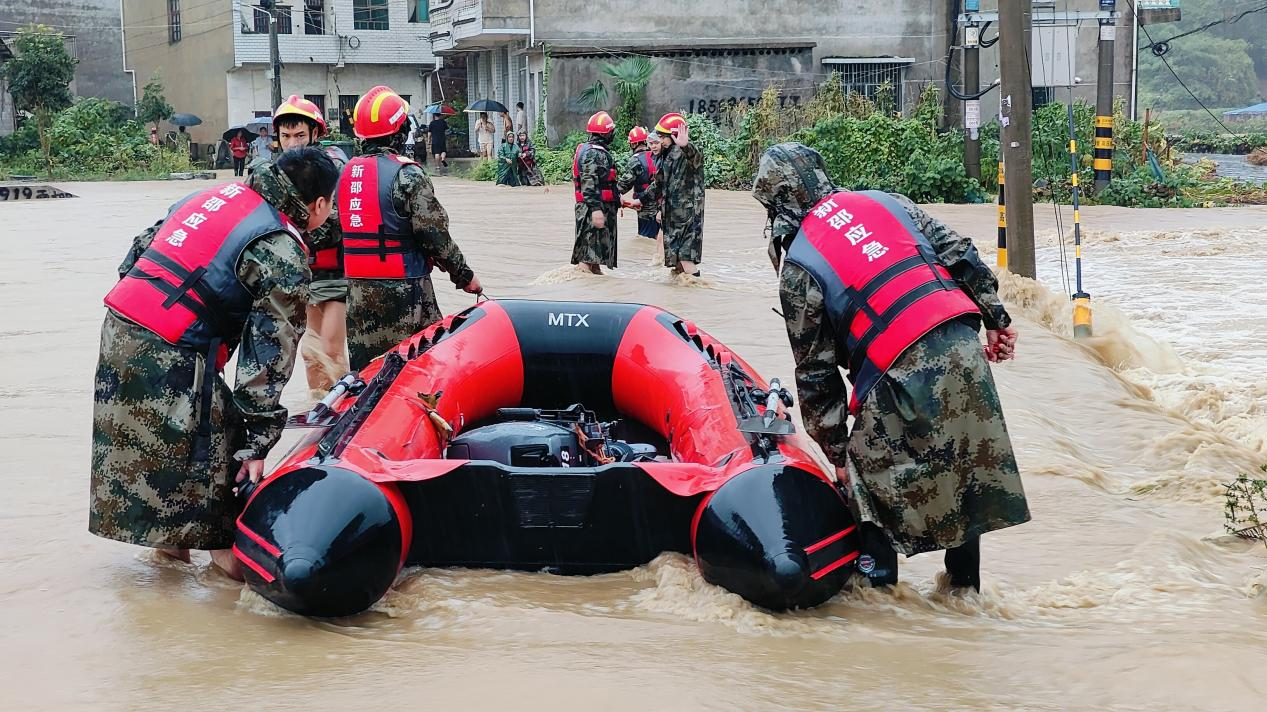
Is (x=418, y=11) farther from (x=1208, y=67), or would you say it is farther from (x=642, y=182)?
(x=1208, y=67)

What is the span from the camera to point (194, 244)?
372 cm

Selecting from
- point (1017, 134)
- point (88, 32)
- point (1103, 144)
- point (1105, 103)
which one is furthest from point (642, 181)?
point (88, 32)

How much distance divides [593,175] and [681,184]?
0.71 metres

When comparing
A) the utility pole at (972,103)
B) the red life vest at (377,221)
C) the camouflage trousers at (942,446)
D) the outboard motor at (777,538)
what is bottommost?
the outboard motor at (777,538)

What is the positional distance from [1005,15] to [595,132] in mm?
3289

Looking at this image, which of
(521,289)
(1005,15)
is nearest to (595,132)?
(521,289)

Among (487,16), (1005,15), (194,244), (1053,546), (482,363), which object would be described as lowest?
(1053,546)

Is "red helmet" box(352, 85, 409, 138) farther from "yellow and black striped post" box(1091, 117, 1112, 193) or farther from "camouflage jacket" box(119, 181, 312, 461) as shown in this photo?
"yellow and black striped post" box(1091, 117, 1112, 193)

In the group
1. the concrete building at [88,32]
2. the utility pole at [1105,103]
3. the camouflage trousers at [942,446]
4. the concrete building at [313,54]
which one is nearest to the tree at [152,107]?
the concrete building at [313,54]

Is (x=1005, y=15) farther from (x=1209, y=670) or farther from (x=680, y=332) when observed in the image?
(x=1209, y=670)

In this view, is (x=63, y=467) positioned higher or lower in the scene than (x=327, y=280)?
lower

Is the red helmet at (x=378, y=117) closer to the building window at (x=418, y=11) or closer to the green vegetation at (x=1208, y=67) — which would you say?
the building window at (x=418, y=11)

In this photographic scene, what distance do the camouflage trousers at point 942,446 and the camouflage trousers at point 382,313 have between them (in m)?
2.68

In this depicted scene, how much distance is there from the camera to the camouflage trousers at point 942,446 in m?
3.60
